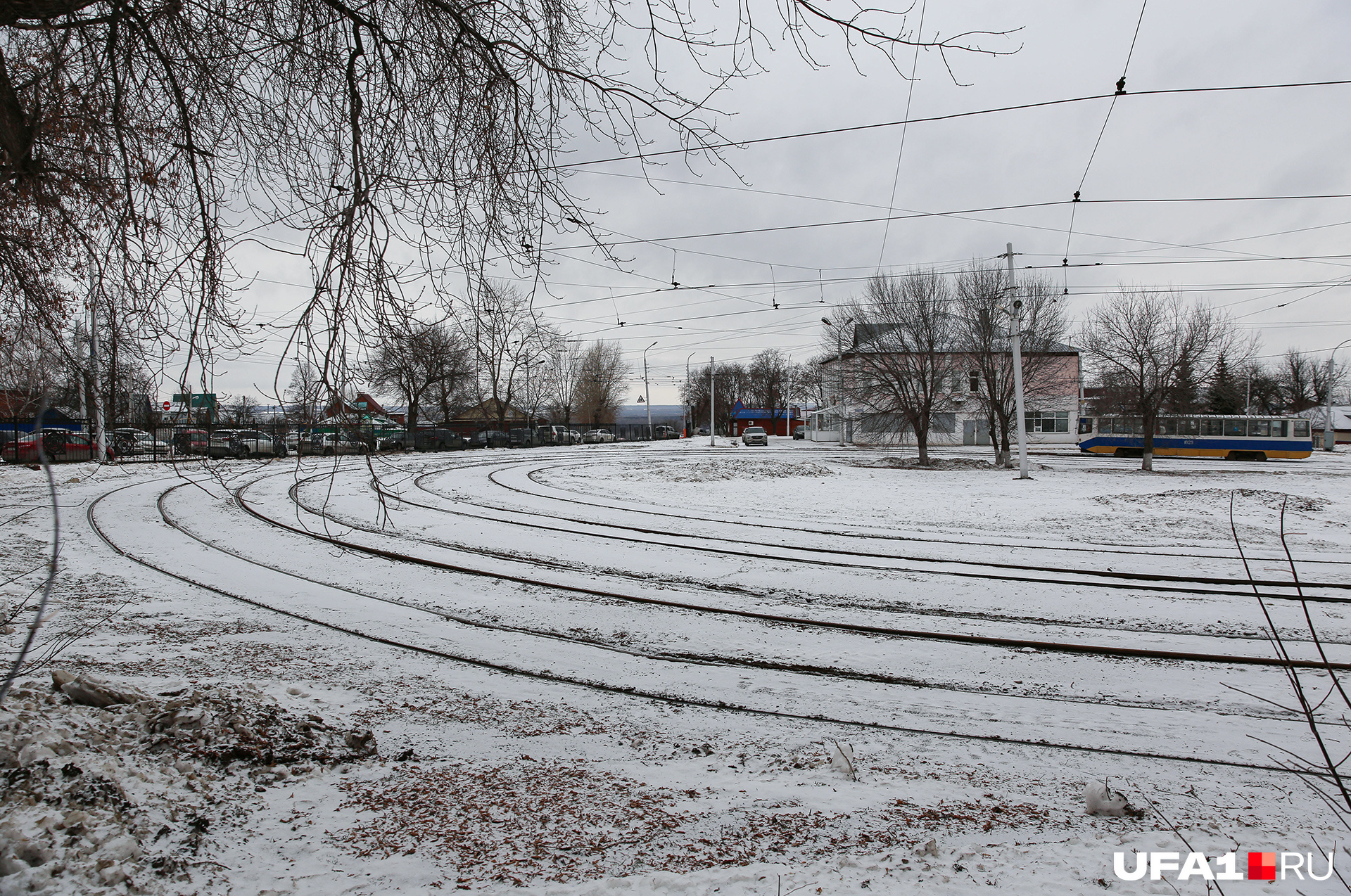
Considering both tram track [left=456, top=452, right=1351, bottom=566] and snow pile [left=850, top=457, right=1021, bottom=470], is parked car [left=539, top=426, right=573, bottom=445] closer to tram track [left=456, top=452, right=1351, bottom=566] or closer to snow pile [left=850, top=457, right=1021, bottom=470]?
snow pile [left=850, top=457, right=1021, bottom=470]

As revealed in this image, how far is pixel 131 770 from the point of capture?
11.3 ft

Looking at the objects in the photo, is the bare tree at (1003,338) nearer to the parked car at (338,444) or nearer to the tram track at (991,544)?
the tram track at (991,544)

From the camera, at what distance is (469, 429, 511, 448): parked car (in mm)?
50125

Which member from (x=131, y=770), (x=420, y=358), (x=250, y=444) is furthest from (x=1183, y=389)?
(x=250, y=444)

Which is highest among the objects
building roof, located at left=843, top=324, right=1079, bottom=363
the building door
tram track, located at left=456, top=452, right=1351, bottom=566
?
building roof, located at left=843, top=324, right=1079, bottom=363

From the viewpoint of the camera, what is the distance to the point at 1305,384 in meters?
82.1

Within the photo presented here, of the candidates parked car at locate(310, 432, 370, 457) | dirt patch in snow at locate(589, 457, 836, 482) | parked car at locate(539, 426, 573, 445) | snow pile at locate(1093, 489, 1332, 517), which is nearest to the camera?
parked car at locate(310, 432, 370, 457)

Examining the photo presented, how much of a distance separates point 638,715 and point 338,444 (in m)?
2.63

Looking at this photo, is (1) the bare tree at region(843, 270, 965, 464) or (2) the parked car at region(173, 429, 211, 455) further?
(1) the bare tree at region(843, 270, 965, 464)

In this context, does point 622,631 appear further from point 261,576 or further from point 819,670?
point 261,576

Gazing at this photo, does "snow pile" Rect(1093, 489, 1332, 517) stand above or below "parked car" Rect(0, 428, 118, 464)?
below

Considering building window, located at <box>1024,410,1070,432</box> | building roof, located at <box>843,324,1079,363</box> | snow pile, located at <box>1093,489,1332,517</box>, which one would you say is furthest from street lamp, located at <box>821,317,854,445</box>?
building window, located at <box>1024,410,1070,432</box>

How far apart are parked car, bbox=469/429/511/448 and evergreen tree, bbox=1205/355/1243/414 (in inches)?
1577

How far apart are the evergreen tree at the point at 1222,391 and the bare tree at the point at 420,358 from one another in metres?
35.0
